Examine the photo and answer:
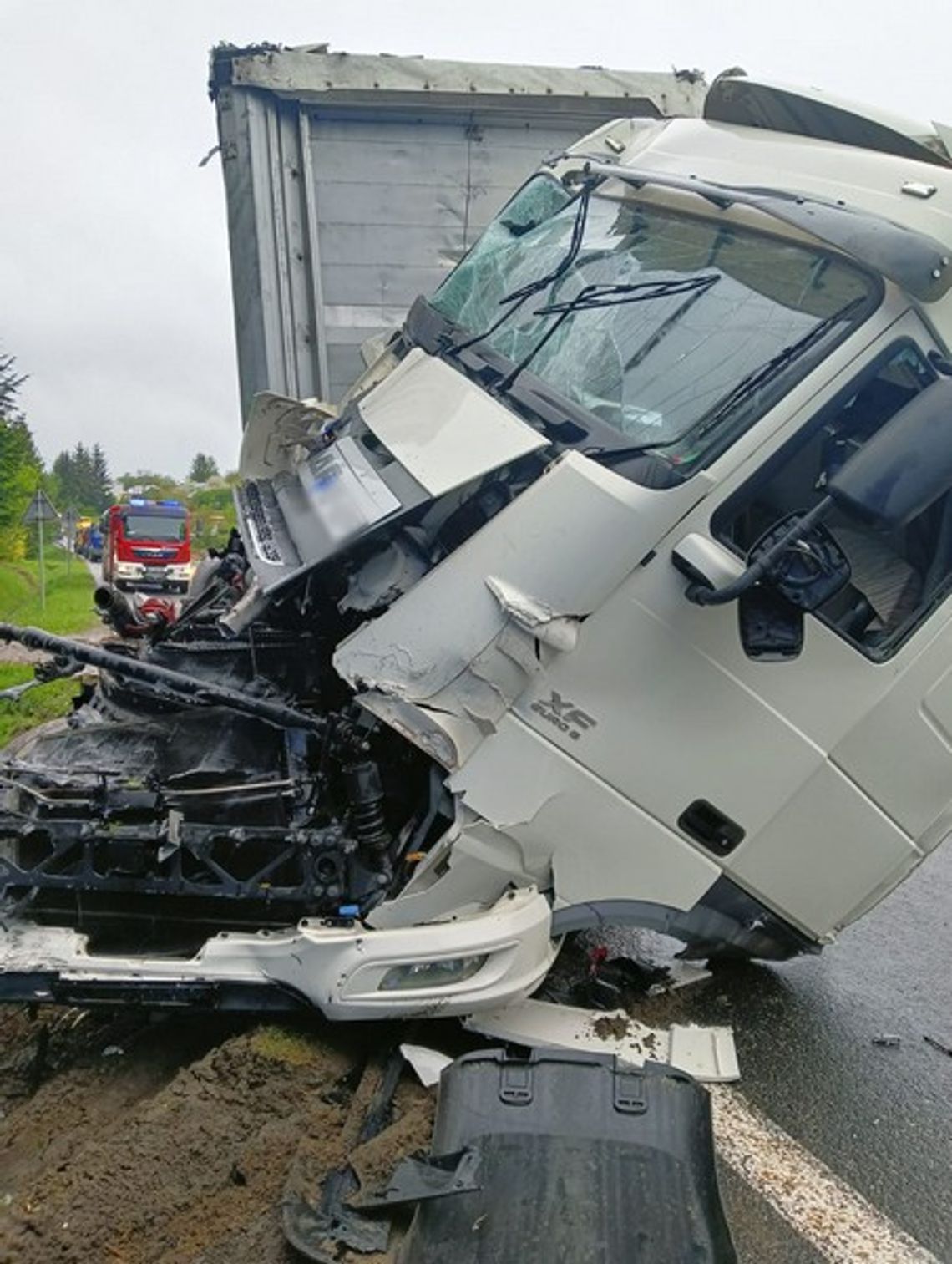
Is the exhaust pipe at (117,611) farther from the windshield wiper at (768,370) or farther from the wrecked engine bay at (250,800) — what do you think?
the windshield wiper at (768,370)

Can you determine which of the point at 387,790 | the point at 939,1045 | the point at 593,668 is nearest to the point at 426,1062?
the point at 387,790

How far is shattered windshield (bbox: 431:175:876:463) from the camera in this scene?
3.10 metres

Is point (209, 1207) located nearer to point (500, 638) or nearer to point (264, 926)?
point (264, 926)

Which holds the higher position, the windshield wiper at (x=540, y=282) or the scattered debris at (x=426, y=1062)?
the windshield wiper at (x=540, y=282)

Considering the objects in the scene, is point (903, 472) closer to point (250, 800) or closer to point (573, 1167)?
point (573, 1167)

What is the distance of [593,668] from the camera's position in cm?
309

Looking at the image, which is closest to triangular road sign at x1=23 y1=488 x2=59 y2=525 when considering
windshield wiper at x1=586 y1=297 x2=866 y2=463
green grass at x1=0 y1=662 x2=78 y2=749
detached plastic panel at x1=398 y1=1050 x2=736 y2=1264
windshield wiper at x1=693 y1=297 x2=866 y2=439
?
green grass at x1=0 y1=662 x2=78 y2=749

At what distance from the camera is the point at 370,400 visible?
4035 mm

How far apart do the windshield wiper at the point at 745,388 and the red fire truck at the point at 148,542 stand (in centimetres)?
2000

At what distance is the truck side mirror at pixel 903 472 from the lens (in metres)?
2.72

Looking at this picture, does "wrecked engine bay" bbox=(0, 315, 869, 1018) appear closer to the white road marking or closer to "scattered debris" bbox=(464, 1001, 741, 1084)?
"scattered debris" bbox=(464, 1001, 741, 1084)

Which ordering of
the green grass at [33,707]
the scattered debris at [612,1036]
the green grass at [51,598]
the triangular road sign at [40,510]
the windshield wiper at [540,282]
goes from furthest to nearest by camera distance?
the green grass at [51,598] → the triangular road sign at [40,510] → the green grass at [33,707] → the windshield wiper at [540,282] → the scattered debris at [612,1036]

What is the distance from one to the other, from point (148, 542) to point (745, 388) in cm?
2130

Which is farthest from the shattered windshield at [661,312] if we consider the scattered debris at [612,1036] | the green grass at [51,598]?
the green grass at [51,598]
